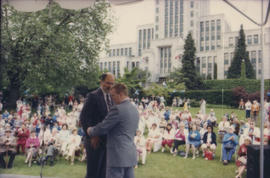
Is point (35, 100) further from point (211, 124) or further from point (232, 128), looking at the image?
point (232, 128)

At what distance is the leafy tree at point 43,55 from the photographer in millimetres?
10547

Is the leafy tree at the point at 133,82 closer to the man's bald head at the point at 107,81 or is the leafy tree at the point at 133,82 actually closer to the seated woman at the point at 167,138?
the seated woman at the point at 167,138

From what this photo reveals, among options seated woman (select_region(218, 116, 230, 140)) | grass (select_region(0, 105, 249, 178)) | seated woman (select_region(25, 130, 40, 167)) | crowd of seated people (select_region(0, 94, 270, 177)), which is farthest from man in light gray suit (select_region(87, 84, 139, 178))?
seated woman (select_region(218, 116, 230, 140))

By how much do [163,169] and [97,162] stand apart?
3.26 meters

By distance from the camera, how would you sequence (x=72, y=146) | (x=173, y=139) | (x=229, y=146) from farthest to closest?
(x=173, y=139)
(x=72, y=146)
(x=229, y=146)

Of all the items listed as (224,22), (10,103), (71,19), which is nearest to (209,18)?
(224,22)

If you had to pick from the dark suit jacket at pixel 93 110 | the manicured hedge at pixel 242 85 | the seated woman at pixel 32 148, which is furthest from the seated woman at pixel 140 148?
the dark suit jacket at pixel 93 110

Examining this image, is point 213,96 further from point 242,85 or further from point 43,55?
point 43,55

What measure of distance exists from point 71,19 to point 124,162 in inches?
475

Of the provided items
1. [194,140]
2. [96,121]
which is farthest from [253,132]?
[96,121]

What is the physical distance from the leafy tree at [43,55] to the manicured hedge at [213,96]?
4.00 m

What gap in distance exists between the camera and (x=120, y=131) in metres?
2.27

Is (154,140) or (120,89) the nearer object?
(120,89)

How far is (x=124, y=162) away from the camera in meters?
2.25
